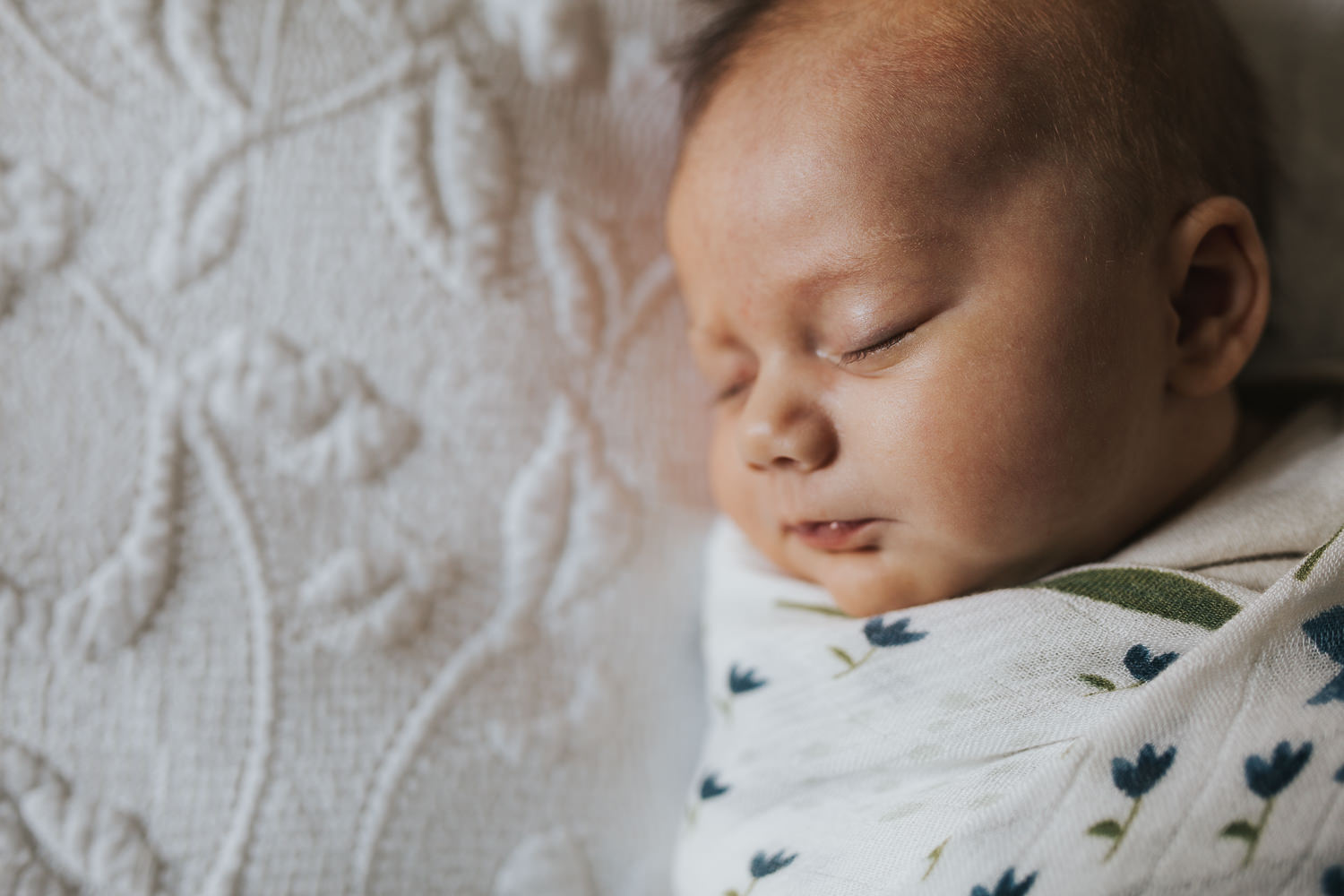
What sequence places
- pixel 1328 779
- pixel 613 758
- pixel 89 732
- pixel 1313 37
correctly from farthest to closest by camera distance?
pixel 1313 37 < pixel 613 758 < pixel 89 732 < pixel 1328 779

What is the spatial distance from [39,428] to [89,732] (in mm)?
224

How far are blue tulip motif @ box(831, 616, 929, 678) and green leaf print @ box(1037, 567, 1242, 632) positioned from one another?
4.2 inches

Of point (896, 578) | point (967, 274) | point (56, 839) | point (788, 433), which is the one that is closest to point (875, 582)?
point (896, 578)

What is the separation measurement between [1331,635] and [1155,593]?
0.10m

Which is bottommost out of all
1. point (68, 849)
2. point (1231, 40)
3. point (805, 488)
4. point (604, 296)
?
point (68, 849)

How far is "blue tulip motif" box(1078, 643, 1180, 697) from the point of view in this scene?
0.66 metres

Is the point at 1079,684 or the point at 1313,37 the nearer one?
the point at 1079,684

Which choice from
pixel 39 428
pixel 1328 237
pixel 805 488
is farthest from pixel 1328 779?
pixel 39 428

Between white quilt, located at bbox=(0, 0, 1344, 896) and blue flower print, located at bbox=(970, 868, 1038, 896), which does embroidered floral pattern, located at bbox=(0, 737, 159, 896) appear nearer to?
white quilt, located at bbox=(0, 0, 1344, 896)

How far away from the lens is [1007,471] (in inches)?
26.5

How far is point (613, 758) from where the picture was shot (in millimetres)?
860

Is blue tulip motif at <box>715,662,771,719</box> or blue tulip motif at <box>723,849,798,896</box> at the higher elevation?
blue tulip motif at <box>715,662,771,719</box>

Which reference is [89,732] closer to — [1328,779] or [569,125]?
[569,125]

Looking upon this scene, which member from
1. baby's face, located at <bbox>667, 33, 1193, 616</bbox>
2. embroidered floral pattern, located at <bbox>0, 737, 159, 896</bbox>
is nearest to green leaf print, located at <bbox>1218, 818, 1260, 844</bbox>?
baby's face, located at <bbox>667, 33, 1193, 616</bbox>
